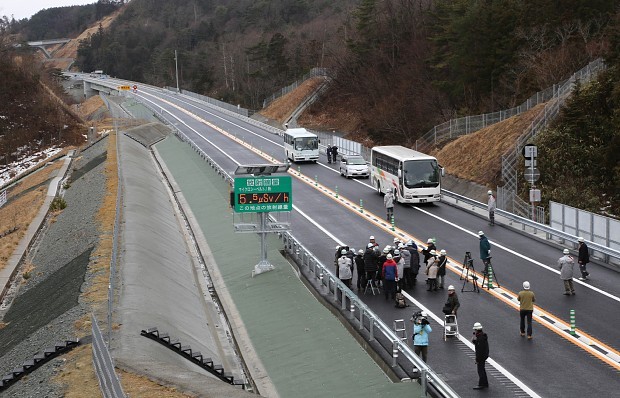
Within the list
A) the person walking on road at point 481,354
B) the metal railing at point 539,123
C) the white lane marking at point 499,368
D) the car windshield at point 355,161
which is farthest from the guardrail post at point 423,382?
the car windshield at point 355,161

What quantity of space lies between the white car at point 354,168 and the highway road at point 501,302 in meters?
3.27

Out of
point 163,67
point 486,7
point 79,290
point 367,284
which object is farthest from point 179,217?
point 163,67

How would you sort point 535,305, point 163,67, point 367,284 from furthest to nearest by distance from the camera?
point 163,67 < point 367,284 < point 535,305

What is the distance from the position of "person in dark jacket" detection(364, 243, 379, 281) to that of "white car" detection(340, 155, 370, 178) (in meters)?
28.5

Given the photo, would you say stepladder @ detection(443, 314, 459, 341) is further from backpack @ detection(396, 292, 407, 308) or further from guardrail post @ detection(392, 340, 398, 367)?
backpack @ detection(396, 292, 407, 308)

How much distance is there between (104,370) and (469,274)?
47.1 feet

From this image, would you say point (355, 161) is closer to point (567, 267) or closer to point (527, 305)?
point (567, 267)

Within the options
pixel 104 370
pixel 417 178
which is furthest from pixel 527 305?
pixel 417 178

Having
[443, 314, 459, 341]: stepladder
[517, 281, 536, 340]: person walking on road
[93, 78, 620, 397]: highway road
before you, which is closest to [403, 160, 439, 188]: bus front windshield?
[93, 78, 620, 397]: highway road

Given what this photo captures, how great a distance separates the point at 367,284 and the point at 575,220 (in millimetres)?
10629

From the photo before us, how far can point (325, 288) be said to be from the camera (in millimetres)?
28453

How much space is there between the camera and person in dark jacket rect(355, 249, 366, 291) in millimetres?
27334

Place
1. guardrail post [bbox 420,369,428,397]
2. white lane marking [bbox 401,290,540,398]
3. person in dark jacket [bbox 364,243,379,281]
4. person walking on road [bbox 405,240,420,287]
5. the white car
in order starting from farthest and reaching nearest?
1. the white car
2. person walking on road [bbox 405,240,420,287]
3. person in dark jacket [bbox 364,243,379,281]
4. white lane marking [bbox 401,290,540,398]
5. guardrail post [bbox 420,369,428,397]

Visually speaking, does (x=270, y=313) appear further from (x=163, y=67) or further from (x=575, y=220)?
(x=163, y=67)
